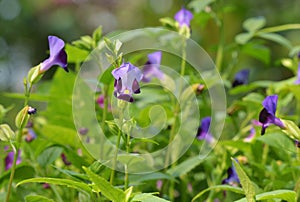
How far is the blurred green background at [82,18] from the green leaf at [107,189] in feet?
9.34

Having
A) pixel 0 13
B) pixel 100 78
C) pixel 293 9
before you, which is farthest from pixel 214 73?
pixel 0 13

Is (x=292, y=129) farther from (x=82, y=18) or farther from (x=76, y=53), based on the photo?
(x=82, y=18)

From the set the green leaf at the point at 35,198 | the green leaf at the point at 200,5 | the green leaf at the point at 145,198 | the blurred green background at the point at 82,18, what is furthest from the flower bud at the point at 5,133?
the blurred green background at the point at 82,18

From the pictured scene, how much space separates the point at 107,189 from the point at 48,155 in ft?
0.75

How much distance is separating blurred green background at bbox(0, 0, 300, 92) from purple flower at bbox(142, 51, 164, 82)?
2485 millimetres

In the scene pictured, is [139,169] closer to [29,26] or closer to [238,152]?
[238,152]

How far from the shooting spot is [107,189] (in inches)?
21.9

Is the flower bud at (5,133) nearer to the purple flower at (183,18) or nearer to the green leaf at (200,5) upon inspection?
the purple flower at (183,18)

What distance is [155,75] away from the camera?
0.90 meters

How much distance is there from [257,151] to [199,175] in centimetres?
12

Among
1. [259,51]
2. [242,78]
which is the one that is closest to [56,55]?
[242,78]

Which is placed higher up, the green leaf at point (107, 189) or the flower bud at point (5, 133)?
the flower bud at point (5, 133)

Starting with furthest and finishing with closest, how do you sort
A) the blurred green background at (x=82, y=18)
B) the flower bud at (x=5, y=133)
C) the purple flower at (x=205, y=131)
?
the blurred green background at (x=82, y=18) → the purple flower at (x=205, y=131) → the flower bud at (x=5, y=133)

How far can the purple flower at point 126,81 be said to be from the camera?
601 mm
